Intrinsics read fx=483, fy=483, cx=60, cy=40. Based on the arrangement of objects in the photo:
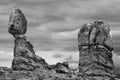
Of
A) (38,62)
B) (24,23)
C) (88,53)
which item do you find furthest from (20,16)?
(88,53)

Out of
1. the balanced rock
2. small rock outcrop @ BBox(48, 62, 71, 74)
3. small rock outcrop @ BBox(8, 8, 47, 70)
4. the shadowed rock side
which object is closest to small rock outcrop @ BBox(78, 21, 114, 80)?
the shadowed rock side

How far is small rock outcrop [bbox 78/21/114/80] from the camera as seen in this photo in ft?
406

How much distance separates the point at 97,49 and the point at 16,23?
71.6 ft

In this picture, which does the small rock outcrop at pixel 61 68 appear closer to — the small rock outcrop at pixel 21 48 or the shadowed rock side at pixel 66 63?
the shadowed rock side at pixel 66 63

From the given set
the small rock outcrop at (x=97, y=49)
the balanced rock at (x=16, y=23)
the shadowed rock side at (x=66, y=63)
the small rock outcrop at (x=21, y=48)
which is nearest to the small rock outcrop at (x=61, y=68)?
the shadowed rock side at (x=66, y=63)

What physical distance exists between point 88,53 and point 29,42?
627 inches

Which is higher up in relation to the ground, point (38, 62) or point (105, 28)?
point (105, 28)

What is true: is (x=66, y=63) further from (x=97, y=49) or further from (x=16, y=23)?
(x=16, y=23)

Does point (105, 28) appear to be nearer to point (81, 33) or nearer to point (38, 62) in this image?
point (81, 33)

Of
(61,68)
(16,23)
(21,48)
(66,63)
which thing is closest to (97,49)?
(66,63)

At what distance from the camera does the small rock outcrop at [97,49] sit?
406ft

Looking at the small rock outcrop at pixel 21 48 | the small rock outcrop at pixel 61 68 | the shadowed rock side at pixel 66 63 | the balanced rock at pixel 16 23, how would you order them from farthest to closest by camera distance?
the small rock outcrop at pixel 61 68
the balanced rock at pixel 16 23
the small rock outcrop at pixel 21 48
the shadowed rock side at pixel 66 63

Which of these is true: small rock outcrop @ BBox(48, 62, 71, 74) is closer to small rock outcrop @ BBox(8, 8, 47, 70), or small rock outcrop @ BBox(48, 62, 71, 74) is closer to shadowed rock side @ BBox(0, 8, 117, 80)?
shadowed rock side @ BBox(0, 8, 117, 80)

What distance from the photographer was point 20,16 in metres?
122
